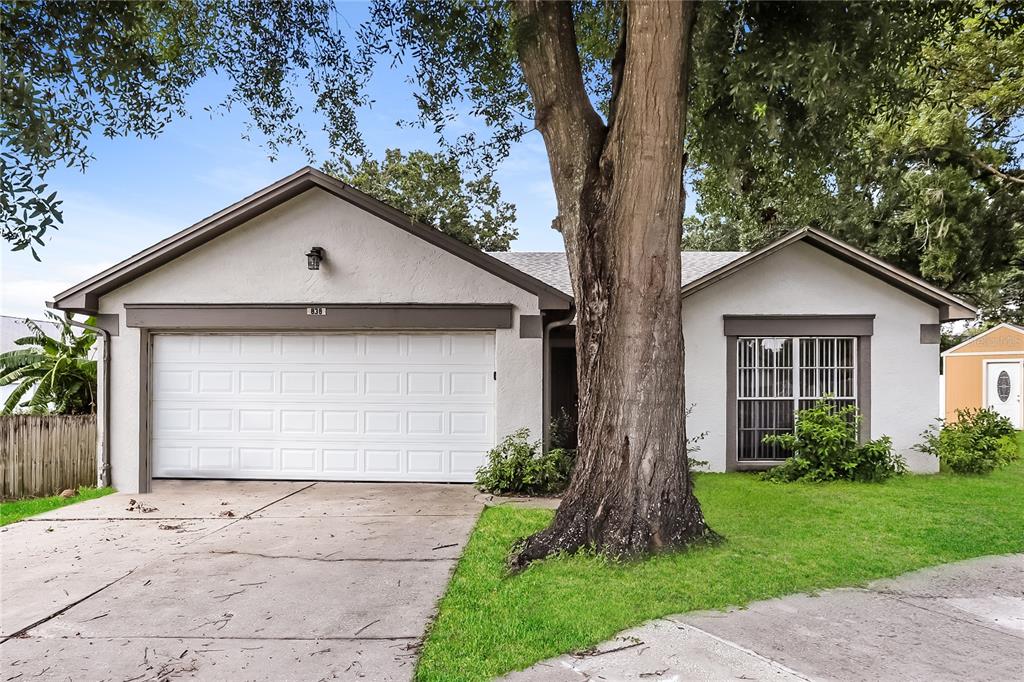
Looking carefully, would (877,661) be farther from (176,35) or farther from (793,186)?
(176,35)

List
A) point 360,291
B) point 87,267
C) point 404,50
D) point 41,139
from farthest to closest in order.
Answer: point 87,267 < point 360,291 < point 404,50 < point 41,139

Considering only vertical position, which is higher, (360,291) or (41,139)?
(41,139)

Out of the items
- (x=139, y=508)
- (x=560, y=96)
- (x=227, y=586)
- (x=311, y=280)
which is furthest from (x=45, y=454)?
(x=560, y=96)

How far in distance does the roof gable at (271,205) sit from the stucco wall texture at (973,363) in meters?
16.9

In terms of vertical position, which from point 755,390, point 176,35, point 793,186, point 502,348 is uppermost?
point 176,35

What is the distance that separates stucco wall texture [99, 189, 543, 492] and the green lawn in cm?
312

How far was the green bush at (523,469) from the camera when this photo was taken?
336 inches

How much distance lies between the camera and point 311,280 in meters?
9.27

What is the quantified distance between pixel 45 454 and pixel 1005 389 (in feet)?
79.3

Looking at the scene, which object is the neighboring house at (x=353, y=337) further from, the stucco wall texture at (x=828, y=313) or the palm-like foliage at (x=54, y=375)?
the palm-like foliage at (x=54, y=375)

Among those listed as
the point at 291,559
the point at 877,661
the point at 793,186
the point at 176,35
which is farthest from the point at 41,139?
the point at 793,186

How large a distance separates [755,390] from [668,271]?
5995mm

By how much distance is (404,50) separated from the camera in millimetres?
8562

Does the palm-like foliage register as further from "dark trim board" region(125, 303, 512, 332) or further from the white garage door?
"dark trim board" region(125, 303, 512, 332)
